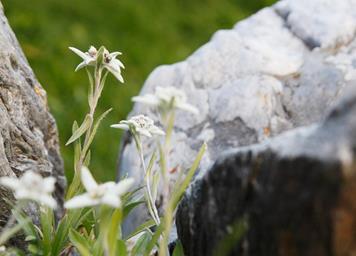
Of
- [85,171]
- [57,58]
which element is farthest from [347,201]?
[57,58]

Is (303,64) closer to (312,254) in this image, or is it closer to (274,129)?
(274,129)

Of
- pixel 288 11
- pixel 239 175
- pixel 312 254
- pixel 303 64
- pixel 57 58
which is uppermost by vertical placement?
pixel 57 58

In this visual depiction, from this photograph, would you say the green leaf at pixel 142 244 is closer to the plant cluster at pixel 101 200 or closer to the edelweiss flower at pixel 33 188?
the plant cluster at pixel 101 200

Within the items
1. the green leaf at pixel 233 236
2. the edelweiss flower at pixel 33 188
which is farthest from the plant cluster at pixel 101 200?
the green leaf at pixel 233 236

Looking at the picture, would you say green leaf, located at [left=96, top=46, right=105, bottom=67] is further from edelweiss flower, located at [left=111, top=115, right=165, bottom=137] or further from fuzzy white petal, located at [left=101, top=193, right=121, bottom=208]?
fuzzy white petal, located at [left=101, top=193, right=121, bottom=208]

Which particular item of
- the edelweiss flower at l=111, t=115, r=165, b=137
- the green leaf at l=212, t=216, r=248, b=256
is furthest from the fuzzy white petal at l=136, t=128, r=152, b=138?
the green leaf at l=212, t=216, r=248, b=256

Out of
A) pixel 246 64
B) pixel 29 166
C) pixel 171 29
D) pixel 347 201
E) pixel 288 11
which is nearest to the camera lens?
pixel 347 201
